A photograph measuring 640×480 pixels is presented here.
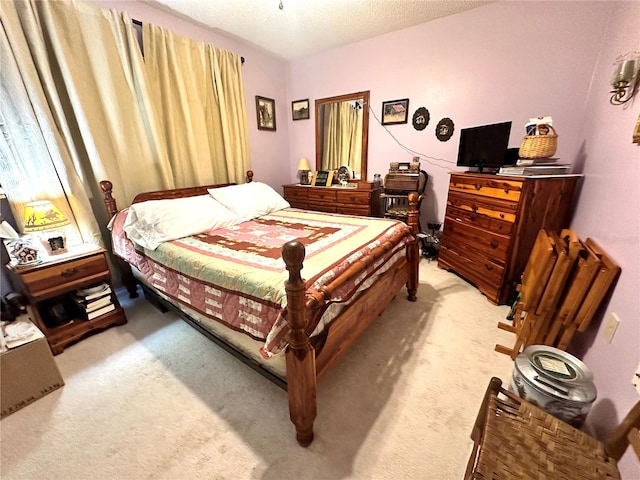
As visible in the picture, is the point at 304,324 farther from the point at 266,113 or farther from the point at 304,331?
the point at 266,113

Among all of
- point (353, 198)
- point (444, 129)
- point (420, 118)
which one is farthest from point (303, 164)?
point (444, 129)

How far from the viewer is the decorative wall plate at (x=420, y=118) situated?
308cm

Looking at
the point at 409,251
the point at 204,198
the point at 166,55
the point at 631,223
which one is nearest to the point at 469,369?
the point at 409,251

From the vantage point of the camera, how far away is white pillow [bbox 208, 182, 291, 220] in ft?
8.56

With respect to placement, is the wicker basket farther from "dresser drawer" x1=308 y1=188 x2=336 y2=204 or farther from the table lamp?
the table lamp

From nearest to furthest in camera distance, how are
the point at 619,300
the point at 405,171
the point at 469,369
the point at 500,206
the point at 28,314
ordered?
the point at 619,300
the point at 469,369
the point at 28,314
the point at 500,206
the point at 405,171

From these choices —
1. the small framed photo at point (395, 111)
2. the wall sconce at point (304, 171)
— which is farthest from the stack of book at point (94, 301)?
the small framed photo at point (395, 111)

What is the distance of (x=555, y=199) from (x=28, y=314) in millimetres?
4249

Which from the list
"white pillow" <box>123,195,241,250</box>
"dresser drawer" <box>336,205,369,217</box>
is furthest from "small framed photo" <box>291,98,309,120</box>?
"white pillow" <box>123,195,241,250</box>

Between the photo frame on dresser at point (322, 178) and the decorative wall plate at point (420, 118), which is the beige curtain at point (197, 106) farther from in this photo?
the decorative wall plate at point (420, 118)

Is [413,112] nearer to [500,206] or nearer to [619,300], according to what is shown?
[500,206]

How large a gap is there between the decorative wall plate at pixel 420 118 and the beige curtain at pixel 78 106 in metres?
2.86

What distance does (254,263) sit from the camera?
148cm

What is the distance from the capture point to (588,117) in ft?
7.11
